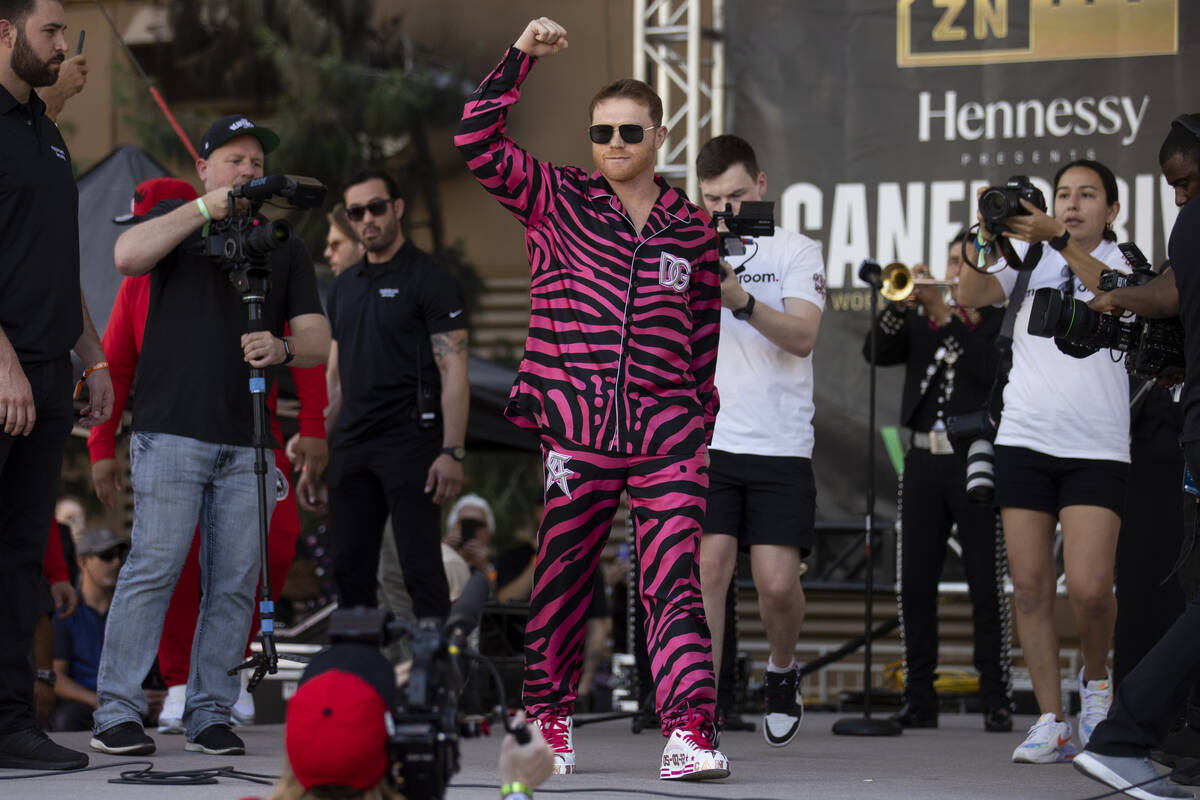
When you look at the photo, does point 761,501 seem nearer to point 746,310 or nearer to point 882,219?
point 746,310

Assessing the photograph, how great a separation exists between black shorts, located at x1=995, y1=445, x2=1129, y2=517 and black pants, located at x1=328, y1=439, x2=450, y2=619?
239 centimetres

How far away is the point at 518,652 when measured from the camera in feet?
30.7

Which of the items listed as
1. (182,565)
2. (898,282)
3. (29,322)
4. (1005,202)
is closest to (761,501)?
(1005,202)

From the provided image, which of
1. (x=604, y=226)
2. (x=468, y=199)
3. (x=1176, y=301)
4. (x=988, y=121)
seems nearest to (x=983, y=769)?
(x=1176, y=301)

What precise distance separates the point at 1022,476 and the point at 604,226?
1.85m

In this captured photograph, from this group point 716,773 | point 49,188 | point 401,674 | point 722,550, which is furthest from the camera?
point 722,550

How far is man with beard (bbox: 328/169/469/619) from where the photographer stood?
22.0 feet

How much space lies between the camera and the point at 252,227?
16.9 feet

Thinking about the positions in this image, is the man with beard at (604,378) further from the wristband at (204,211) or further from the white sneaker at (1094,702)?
the white sneaker at (1094,702)

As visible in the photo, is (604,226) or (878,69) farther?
(878,69)

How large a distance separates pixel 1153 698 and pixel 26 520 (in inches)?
123

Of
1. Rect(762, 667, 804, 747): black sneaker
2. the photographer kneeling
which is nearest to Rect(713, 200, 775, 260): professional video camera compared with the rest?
Rect(762, 667, 804, 747): black sneaker

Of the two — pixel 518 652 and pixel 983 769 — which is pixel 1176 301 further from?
pixel 518 652

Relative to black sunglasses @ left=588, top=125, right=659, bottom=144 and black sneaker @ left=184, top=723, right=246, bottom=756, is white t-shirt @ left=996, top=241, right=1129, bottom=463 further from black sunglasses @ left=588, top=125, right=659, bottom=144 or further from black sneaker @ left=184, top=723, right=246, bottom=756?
black sneaker @ left=184, top=723, right=246, bottom=756
